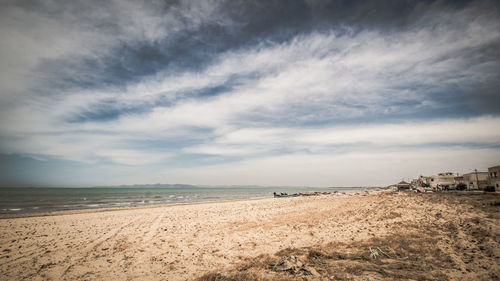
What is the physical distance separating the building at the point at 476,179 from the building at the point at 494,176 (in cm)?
1052

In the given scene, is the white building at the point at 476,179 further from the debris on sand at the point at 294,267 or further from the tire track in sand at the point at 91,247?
the tire track in sand at the point at 91,247

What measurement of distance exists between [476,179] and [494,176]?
62.1 feet

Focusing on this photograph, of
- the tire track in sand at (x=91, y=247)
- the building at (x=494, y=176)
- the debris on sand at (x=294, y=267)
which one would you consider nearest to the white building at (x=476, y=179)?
the building at (x=494, y=176)

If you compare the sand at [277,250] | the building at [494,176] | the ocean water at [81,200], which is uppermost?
the building at [494,176]

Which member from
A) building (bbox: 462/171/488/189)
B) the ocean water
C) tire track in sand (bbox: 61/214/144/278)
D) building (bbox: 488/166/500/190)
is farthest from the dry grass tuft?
building (bbox: 462/171/488/189)

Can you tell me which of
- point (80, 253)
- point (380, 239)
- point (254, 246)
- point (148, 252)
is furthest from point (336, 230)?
point (80, 253)

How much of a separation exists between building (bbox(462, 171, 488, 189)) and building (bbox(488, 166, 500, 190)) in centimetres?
1052

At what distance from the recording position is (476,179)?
5522cm

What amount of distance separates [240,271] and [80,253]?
26.4 feet

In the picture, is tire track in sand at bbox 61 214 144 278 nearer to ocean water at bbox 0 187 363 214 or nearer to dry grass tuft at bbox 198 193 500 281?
dry grass tuft at bbox 198 193 500 281

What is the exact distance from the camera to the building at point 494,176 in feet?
128

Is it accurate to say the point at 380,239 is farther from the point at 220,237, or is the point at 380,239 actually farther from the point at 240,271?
the point at 220,237

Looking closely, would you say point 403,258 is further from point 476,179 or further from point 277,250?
point 476,179

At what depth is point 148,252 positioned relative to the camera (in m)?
9.06
